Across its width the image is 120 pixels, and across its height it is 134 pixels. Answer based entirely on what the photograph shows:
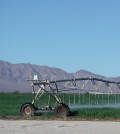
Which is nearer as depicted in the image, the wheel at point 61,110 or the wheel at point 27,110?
the wheel at point 61,110
